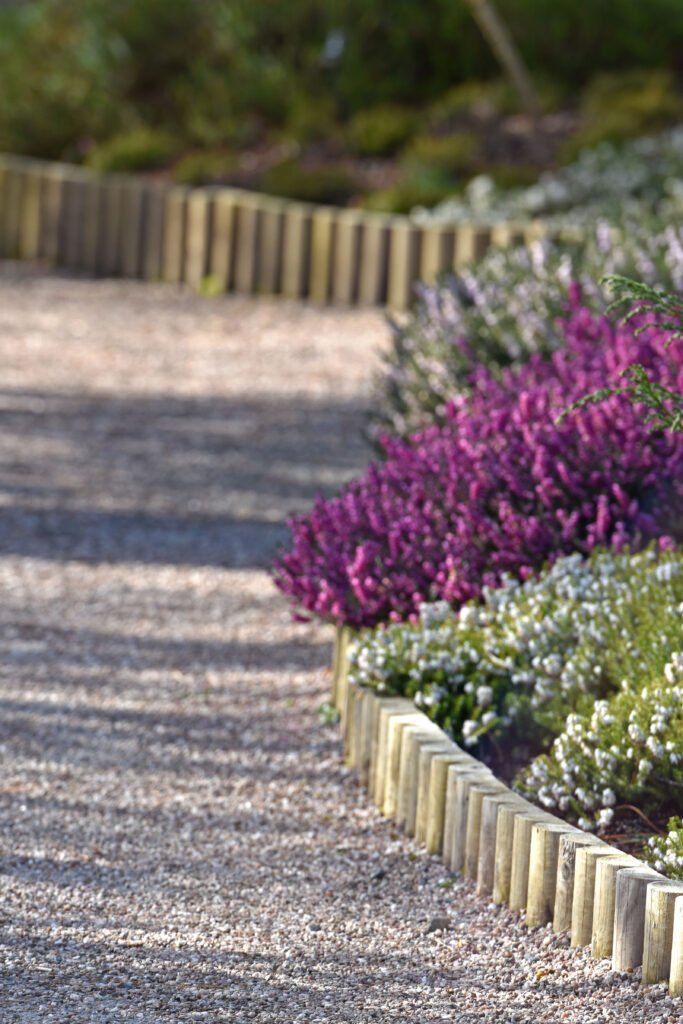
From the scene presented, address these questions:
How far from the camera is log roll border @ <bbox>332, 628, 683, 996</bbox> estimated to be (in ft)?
9.48

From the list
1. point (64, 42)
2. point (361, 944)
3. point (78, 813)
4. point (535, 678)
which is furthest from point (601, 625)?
point (64, 42)

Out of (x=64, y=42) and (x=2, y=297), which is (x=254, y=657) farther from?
(x=64, y=42)

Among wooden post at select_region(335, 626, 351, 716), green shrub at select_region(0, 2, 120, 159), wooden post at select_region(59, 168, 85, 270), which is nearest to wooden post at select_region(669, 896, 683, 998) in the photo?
wooden post at select_region(335, 626, 351, 716)

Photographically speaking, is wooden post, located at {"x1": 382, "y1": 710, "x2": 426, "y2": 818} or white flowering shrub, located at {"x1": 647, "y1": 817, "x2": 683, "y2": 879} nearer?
white flowering shrub, located at {"x1": 647, "y1": 817, "x2": 683, "y2": 879}

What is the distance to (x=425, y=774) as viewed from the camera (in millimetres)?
3531

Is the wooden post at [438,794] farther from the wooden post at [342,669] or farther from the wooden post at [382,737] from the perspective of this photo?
the wooden post at [342,669]

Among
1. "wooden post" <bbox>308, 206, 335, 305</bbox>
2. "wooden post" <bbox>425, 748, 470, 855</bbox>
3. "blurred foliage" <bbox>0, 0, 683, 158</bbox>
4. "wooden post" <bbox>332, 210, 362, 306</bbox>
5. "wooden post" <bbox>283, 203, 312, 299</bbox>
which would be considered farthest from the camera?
"blurred foliage" <bbox>0, 0, 683, 158</bbox>

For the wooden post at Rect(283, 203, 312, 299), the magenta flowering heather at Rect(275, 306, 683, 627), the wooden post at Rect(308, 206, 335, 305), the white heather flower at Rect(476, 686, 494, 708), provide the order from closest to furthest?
the white heather flower at Rect(476, 686, 494, 708) → the magenta flowering heather at Rect(275, 306, 683, 627) → the wooden post at Rect(308, 206, 335, 305) → the wooden post at Rect(283, 203, 312, 299)

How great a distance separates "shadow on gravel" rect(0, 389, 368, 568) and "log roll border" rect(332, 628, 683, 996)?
1.93 m

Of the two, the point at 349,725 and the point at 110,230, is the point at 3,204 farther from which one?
the point at 349,725

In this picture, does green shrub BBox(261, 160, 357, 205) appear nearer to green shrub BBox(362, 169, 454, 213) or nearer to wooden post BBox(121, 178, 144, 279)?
green shrub BBox(362, 169, 454, 213)

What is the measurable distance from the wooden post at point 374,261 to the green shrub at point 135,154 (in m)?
2.33

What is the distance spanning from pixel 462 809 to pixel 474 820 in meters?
0.05

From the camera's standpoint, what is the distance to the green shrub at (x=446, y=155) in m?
10.6
